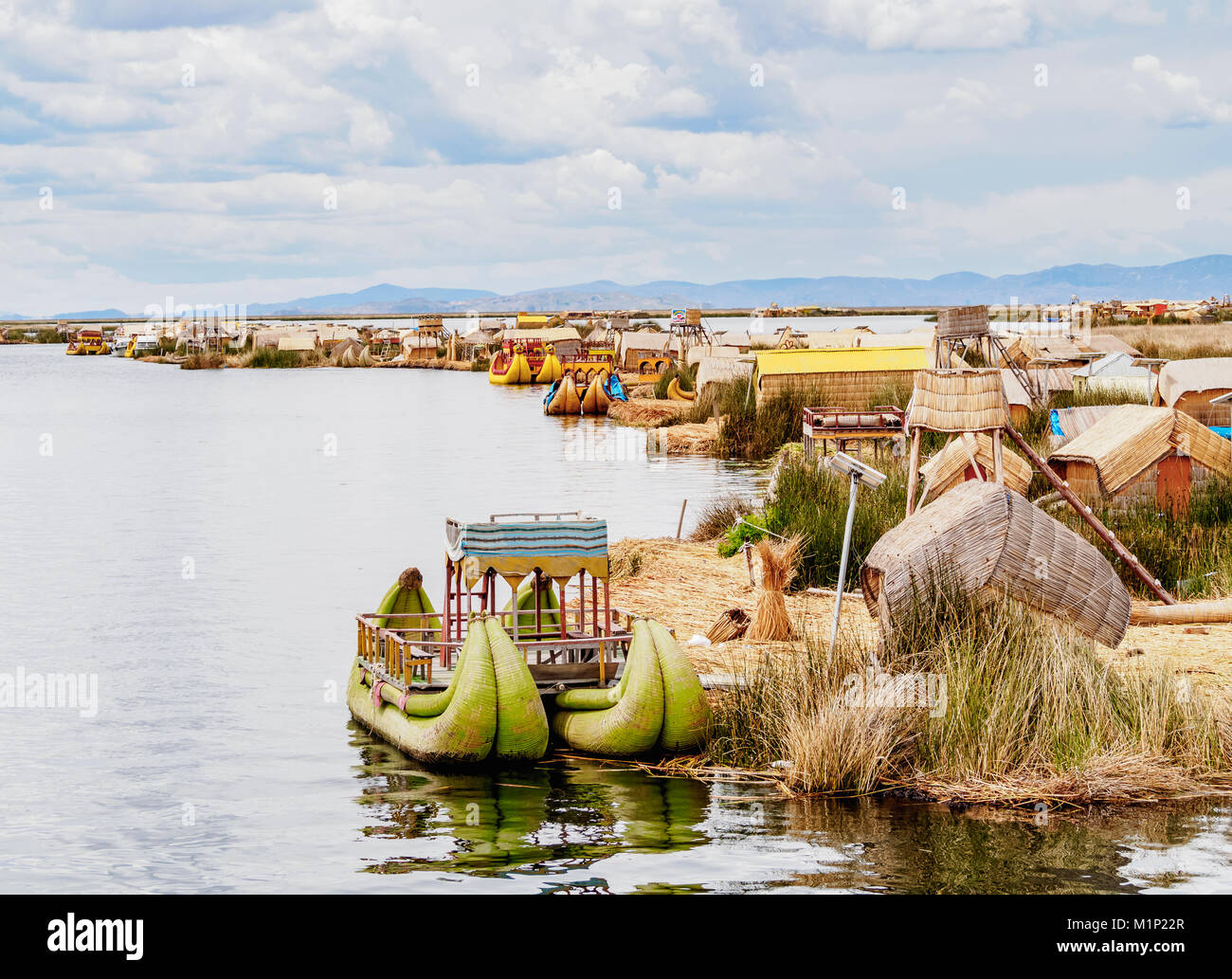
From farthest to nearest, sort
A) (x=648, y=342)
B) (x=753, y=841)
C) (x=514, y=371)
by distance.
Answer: (x=514, y=371) → (x=648, y=342) → (x=753, y=841)

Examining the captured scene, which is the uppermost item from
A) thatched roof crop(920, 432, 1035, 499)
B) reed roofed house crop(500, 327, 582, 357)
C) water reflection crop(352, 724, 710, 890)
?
reed roofed house crop(500, 327, 582, 357)

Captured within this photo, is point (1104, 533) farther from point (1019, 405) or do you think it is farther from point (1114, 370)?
point (1114, 370)

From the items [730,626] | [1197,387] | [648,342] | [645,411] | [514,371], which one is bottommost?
[730,626]

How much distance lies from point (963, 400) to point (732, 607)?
Result: 318 cm

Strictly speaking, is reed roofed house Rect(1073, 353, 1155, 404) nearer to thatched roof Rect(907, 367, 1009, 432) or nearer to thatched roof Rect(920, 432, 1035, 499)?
thatched roof Rect(920, 432, 1035, 499)

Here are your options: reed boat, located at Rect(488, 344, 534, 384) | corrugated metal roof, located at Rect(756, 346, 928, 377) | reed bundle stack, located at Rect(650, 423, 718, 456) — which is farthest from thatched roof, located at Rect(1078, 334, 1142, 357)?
reed boat, located at Rect(488, 344, 534, 384)

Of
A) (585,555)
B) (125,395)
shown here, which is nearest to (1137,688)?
(585,555)

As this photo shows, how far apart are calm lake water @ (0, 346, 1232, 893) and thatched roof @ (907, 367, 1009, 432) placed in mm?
6136

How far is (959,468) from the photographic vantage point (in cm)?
1791

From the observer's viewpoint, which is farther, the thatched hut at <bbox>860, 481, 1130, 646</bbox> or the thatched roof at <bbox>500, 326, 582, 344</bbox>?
the thatched roof at <bbox>500, 326, 582, 344</bbox>

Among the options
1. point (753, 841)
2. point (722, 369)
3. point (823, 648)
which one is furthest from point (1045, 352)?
point (753, 841)

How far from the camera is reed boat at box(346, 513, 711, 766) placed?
1139 centimetres

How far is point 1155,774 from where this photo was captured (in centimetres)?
1043
